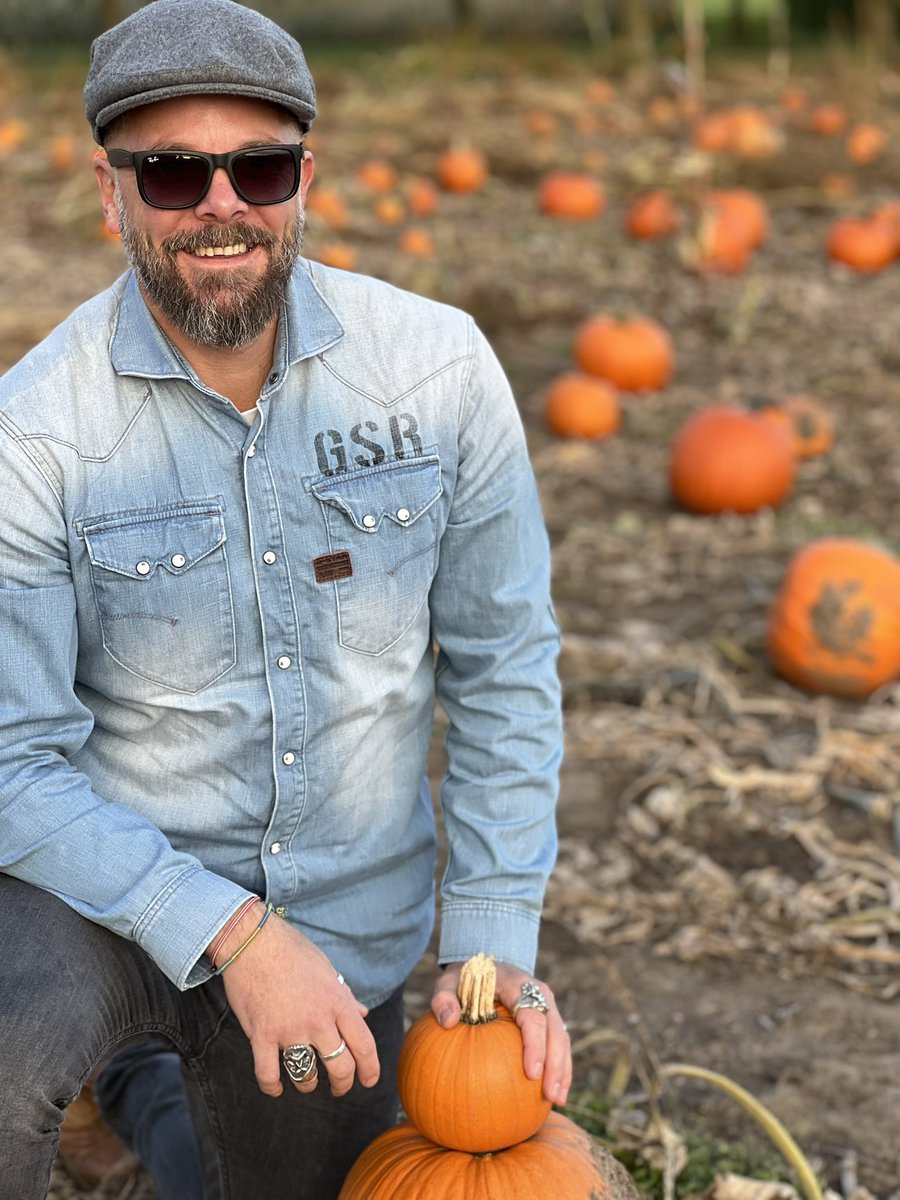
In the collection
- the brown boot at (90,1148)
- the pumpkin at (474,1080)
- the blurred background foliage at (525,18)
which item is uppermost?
the blurred background foliage at (525,18)

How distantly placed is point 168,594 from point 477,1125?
1051 millimetres

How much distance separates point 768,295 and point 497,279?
2008 mm

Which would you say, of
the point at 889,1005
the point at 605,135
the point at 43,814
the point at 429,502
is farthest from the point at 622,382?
the point at 605,135

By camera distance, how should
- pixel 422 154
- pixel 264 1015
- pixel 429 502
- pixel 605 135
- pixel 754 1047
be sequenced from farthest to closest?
pixel 605 135 < pixel 422 154 < pixel 754 1047 < pixel 429 502 < pixel 264 1015

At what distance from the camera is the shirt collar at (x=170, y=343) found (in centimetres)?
252

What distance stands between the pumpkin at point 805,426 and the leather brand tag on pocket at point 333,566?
542 centimetres

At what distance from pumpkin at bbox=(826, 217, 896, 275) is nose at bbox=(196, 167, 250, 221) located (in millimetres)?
9788

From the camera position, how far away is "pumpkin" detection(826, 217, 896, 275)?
11367mm

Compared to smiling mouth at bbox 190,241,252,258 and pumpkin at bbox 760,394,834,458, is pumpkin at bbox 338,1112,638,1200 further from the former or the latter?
pumpkin at bbox 760,394,834,458

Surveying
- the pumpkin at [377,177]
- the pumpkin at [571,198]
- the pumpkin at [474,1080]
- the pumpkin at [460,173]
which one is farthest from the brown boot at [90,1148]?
the pumpkin at [460,173]

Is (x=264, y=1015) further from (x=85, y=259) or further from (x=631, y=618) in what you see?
(x=85, y=259)

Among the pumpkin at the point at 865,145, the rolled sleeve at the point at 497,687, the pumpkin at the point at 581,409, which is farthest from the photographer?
the pumpkin at the point at 865,145

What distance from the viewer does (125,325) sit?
2543mm

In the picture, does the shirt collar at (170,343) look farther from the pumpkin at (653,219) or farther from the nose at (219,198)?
the pumpkin at (653,219)
